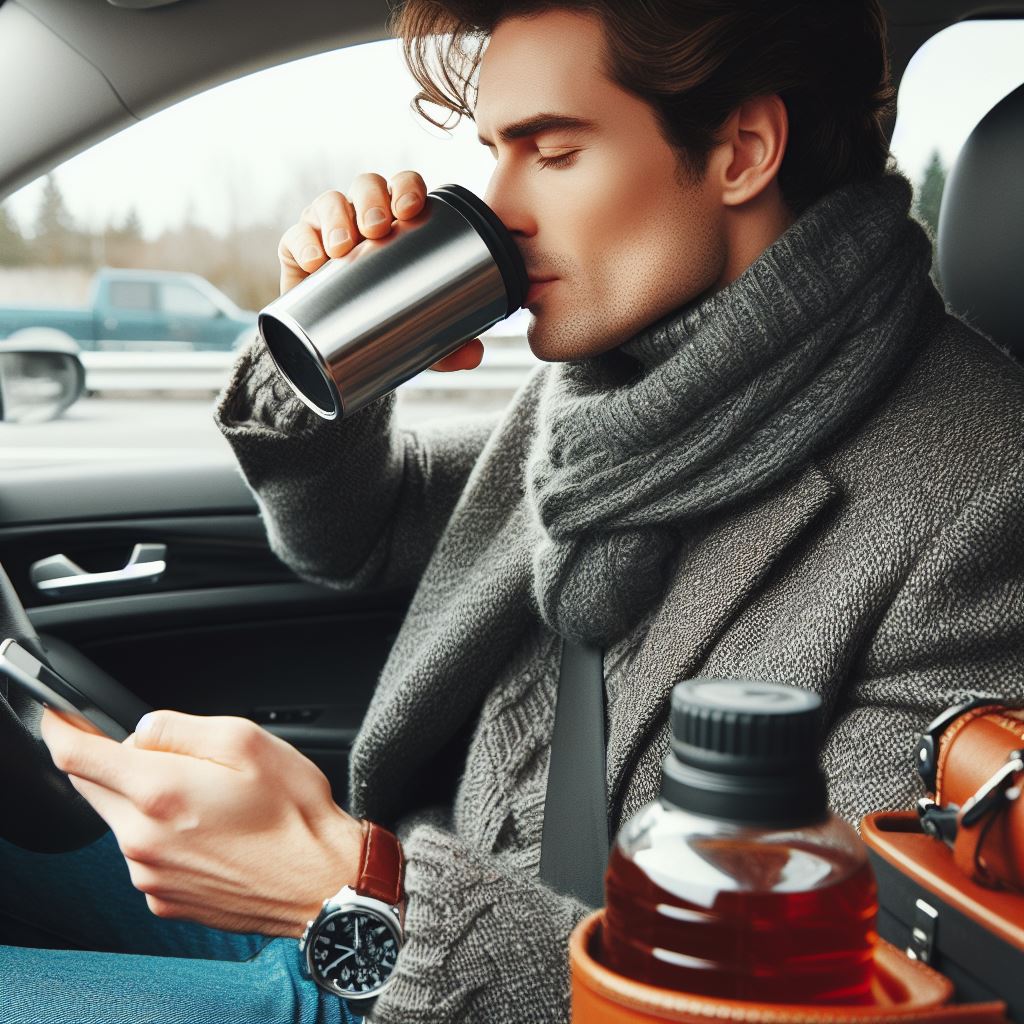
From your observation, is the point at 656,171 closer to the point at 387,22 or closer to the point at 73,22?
the point at 387,22

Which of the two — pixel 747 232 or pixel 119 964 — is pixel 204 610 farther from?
pixel 747 232

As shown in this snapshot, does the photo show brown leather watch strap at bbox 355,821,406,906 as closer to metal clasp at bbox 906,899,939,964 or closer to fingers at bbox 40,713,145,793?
fingers at bbox 40,713,145,793

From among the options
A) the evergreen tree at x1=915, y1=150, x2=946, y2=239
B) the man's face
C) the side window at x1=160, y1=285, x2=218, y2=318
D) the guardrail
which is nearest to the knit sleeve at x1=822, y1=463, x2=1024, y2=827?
the man's face

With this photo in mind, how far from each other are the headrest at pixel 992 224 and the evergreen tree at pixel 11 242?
124 centimetres

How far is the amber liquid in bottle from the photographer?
504 millimetres

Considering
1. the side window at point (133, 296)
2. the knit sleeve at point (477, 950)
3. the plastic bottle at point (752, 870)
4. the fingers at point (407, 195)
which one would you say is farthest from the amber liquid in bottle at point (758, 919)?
the side window at point (133, 296)

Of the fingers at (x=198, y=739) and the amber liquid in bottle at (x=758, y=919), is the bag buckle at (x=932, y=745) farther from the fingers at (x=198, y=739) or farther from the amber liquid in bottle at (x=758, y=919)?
the fingers at (x=198, y=739)

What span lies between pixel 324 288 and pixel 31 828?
71 centimetres

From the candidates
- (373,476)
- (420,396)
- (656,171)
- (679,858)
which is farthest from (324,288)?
→ (420,396)

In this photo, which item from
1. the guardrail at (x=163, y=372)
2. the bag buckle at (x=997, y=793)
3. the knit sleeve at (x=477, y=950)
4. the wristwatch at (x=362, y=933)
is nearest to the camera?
the bag buckle at (x=997, y=793)

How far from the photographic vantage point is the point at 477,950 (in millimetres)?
876

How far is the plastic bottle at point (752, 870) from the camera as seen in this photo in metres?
0.50

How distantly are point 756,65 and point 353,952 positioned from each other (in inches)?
37.5

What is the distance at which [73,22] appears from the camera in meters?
1.46
